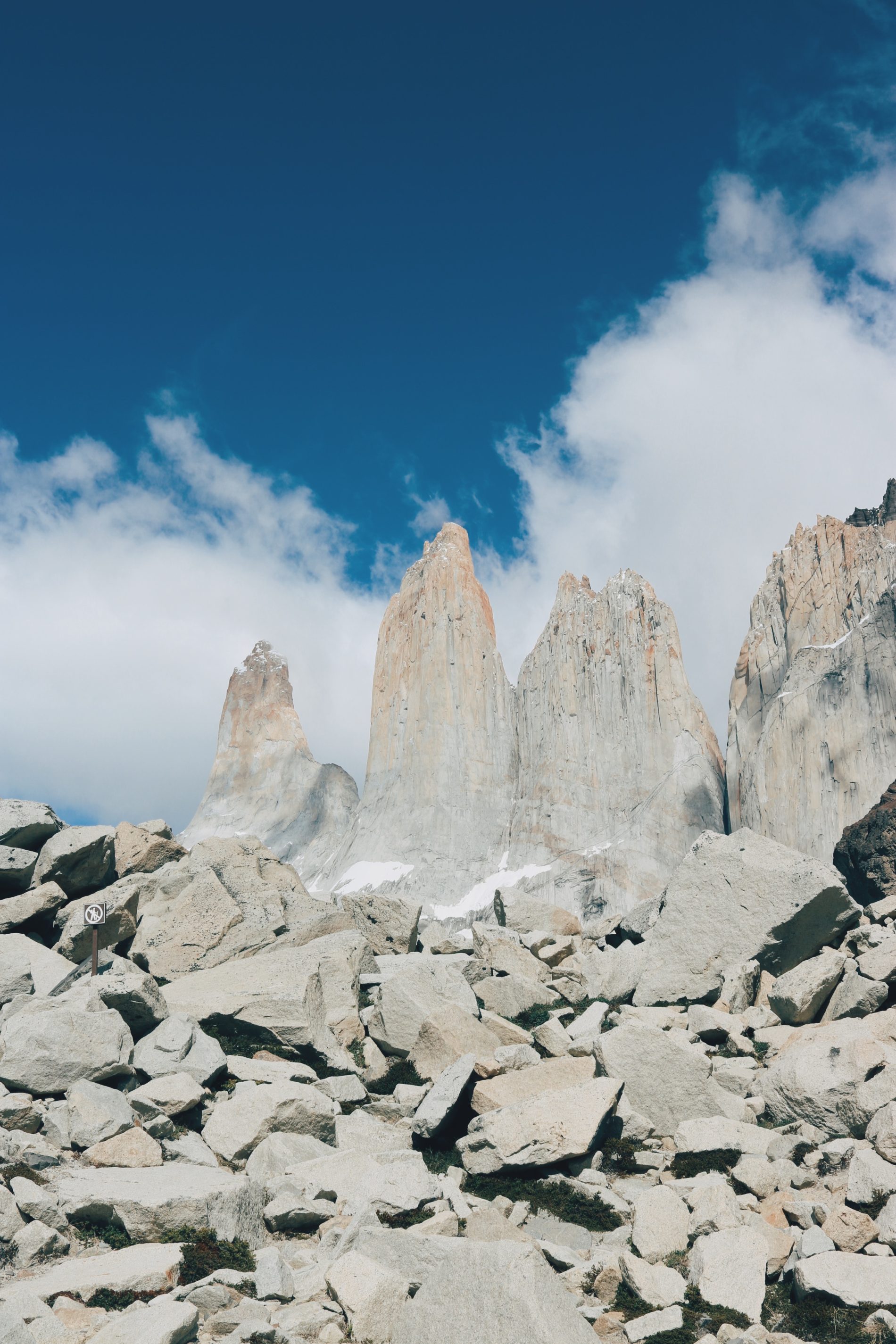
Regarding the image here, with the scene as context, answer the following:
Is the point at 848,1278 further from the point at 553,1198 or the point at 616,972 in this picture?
the point at 616,972

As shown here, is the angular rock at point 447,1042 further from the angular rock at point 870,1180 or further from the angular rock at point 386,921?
the angular rock at point 386,921

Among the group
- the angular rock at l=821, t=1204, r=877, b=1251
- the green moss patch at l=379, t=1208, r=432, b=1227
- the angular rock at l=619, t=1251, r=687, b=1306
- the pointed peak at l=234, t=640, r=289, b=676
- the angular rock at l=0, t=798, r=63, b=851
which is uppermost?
the pointed peak at l=234, t=640, r=289, b=676

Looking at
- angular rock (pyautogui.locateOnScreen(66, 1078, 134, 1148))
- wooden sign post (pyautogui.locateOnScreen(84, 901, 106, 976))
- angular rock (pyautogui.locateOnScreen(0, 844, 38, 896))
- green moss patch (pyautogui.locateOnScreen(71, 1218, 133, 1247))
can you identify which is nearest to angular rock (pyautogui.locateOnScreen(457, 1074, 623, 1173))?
green moss patch (pyautogui.locateOnScreen(71, 1218, 133, 1247))

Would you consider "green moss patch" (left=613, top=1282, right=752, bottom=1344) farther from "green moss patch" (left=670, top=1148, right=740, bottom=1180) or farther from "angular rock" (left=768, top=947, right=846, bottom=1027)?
→ "angular rock" (left=768, top=947, right=846, bottom=1027)

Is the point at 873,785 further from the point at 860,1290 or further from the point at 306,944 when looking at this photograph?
the point at 860,1290

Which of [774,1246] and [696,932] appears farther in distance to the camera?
[696,932]

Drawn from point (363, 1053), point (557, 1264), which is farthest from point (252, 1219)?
point (363, 1053)

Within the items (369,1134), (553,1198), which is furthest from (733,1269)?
(369,1134)
